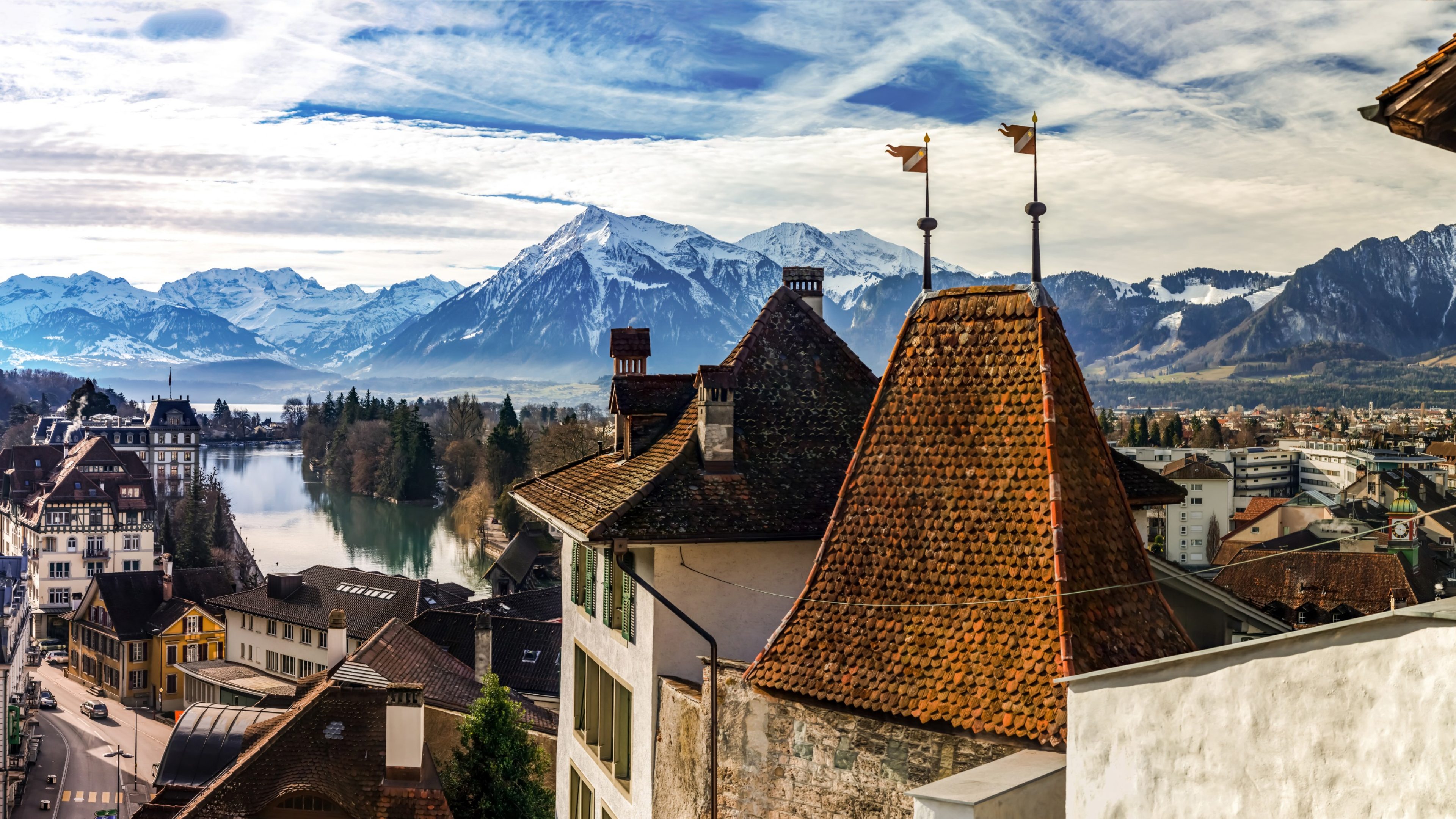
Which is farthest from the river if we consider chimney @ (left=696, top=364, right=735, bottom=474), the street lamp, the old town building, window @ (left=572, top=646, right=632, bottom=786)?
chimney @ (left=696, top=364, right=735, bottom=474)

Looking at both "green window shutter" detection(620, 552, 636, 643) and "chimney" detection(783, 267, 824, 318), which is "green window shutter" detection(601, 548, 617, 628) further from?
"chimney" detection(783, 267, 824, 318)

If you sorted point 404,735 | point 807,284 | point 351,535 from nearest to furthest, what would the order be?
1. point 807,284
2. point 404,735
3. point 351,535

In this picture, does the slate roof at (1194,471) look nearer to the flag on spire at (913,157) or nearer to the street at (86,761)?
the street at (86,761)

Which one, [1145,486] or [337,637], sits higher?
[1145,486]

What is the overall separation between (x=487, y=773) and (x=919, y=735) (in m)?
19.6

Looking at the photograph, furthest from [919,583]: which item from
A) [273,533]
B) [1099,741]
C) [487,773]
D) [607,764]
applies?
[273,533]

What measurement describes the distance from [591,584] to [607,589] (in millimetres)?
1154

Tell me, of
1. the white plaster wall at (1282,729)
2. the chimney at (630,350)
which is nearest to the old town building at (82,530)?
the chimney at (630,350)

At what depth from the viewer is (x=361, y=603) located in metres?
62.0

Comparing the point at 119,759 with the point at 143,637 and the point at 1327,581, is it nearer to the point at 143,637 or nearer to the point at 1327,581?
the point at 143,637

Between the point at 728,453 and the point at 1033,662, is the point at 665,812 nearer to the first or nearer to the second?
the point at 728,453

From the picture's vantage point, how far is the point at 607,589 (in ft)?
52.1

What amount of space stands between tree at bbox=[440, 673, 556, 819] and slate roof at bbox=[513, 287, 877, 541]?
39.2 feet

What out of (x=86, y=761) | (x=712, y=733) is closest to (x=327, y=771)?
(x=712, y=733)
